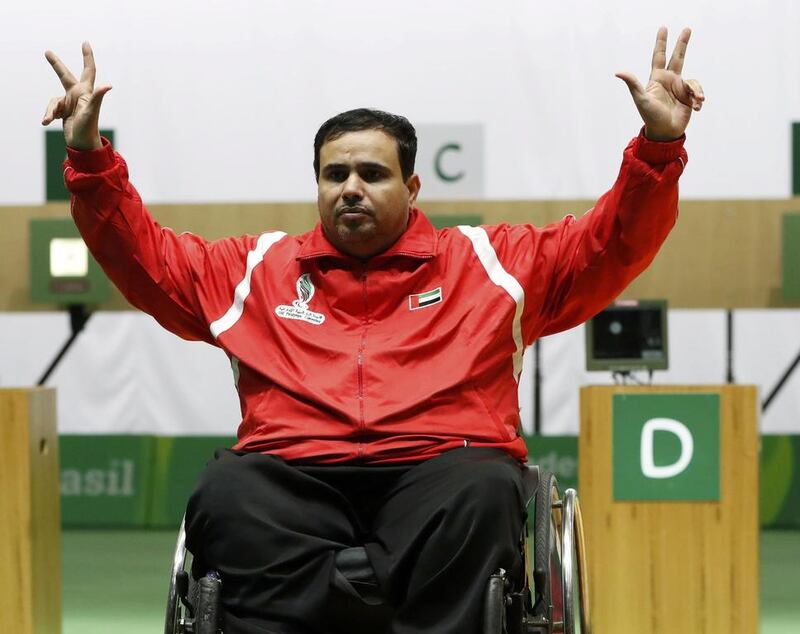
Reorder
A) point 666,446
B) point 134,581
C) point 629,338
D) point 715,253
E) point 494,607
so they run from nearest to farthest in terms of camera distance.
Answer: point 494,607 → point 666,446 → point 629,338 → point 134,581 → point 715,253

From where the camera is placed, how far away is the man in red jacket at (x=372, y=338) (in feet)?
7.20

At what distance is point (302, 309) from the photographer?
256cm

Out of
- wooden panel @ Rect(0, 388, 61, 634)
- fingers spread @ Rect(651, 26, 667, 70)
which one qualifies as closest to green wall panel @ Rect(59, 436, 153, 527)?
wooden panel @ Rect(0, 388, 61, 634)

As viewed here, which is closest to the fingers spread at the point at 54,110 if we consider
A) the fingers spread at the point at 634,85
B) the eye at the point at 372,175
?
the eye at the point at 372,175

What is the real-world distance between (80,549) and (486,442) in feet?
11.4

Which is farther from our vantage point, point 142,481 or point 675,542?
point 142,481

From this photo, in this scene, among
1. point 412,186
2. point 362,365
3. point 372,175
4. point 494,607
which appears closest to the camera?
point 494,607

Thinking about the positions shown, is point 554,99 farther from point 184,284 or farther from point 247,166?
point 184,284

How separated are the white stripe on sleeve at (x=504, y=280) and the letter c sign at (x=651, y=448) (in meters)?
0.96

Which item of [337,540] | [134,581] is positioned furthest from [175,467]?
[337,540]

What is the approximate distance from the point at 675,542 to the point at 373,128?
143 cm

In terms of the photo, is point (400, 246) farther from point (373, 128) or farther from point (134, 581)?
point (134, 581)

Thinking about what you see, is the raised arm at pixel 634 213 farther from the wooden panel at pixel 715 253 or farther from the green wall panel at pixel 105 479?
the green wall panel at pixel 105 479

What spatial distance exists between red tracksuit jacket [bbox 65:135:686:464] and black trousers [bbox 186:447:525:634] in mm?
117
